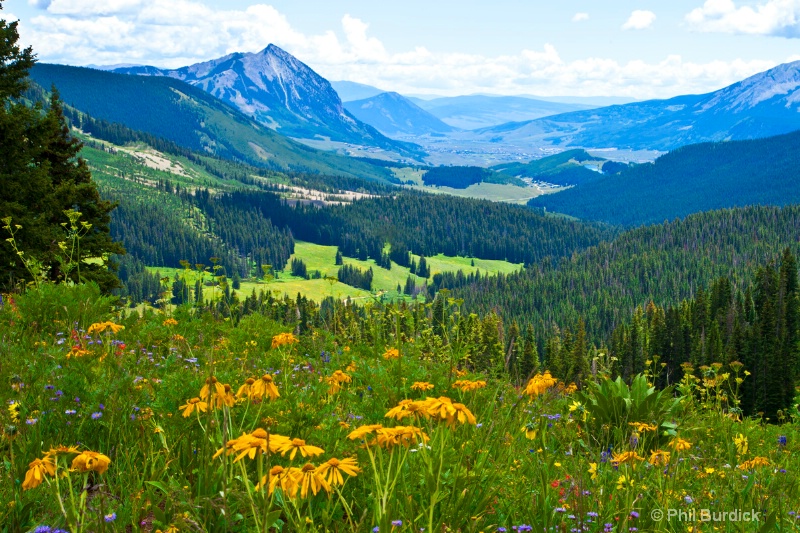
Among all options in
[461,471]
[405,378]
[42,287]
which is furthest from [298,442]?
[42,287]

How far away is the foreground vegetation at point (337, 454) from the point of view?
15.5ft

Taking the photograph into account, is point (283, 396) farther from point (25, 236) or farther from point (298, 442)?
point (25, 236)

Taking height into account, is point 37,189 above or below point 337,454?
above

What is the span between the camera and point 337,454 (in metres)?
6.01

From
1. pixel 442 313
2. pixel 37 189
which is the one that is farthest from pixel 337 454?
pixel 37 189

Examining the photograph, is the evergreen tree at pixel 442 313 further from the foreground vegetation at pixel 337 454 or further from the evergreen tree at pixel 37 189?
the evergreen tree at pixel 37 189

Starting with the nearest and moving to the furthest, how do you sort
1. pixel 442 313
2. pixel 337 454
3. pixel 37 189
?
pixel 337 454 → pixel 442 313 → pixel 37 189

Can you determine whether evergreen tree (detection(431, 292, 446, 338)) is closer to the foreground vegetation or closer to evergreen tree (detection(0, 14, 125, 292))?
the foreground vegetation

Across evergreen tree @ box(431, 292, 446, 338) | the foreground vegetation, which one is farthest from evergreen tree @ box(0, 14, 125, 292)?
the foreground vegetation

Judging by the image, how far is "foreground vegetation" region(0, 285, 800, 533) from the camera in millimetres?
4738

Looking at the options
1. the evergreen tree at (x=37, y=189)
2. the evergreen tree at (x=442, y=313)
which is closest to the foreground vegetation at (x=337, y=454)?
the evergreen tree at (x=442, y=313)

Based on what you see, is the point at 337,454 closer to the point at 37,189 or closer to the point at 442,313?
the point at 442,313

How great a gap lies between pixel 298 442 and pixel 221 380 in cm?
343

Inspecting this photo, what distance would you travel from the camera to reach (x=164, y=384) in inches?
290
